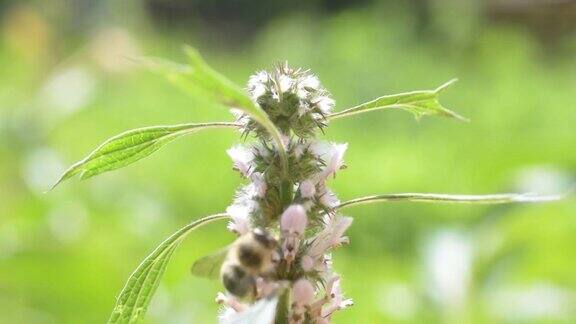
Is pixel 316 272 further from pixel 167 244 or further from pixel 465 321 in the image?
pixel 465 321

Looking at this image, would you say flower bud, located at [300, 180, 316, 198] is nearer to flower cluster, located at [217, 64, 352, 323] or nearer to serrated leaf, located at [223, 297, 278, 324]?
flower cluster, located at [217, 64, 352, 323]

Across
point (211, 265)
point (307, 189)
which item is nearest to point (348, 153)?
point (211, 265)

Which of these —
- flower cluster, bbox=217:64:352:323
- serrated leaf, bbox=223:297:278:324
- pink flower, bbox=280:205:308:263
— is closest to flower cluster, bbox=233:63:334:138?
flower cluster, bbox=217:64:352:323

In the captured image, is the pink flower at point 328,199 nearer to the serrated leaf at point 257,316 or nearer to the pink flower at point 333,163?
the pink flower at point 333,163

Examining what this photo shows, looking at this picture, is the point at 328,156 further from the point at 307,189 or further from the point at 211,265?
the point at 211,265

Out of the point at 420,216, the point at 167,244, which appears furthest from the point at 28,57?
the point at 167,244

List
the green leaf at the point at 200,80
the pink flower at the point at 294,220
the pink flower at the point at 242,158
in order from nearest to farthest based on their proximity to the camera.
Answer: the green leaf at the point at 200,80 < the pink flower at the point at 294,220 < the pink flower at the point at 242,158

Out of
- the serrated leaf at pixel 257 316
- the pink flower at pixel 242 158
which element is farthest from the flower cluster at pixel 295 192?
the serrated leaf at pixel 257 316
